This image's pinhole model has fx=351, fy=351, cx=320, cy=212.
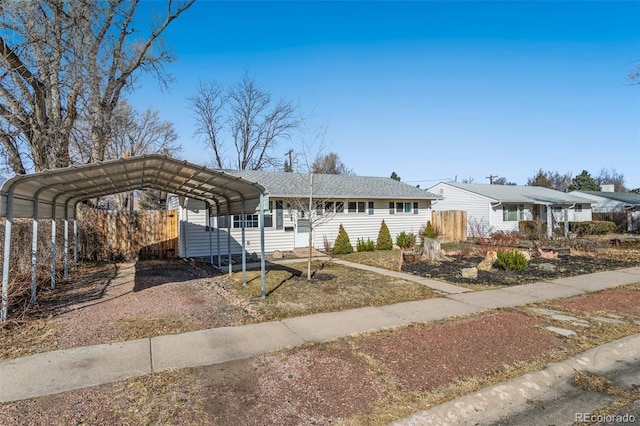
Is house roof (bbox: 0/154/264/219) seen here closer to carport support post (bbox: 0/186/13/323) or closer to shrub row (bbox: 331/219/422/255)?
carport support post (bbox: 0/186/13/323)

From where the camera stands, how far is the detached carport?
5.53m

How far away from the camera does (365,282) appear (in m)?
9.10

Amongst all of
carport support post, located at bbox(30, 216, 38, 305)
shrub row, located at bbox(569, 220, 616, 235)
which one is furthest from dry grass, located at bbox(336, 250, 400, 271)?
shrub row, located at bbox(569, 220, 616, 235)

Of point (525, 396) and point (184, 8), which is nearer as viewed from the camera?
point (525, 396)

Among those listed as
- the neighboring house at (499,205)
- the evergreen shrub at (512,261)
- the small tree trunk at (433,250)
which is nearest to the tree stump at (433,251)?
the small tree trunk at (433,250)

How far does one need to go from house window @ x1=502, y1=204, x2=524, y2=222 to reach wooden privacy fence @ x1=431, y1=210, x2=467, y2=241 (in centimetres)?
576

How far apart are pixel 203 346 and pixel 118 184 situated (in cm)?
590

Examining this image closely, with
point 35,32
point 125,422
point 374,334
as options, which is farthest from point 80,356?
point 35,32

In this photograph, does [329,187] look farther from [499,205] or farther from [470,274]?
[499,205]

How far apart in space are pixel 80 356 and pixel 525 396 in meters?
5.14

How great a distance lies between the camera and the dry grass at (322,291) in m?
6.75

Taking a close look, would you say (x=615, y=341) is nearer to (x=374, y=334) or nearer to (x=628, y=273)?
(x=374, y=334)

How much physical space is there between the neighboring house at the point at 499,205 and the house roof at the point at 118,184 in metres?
16.0

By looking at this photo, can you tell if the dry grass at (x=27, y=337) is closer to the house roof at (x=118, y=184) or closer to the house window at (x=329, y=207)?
the house roof at (x=118, y=184)
